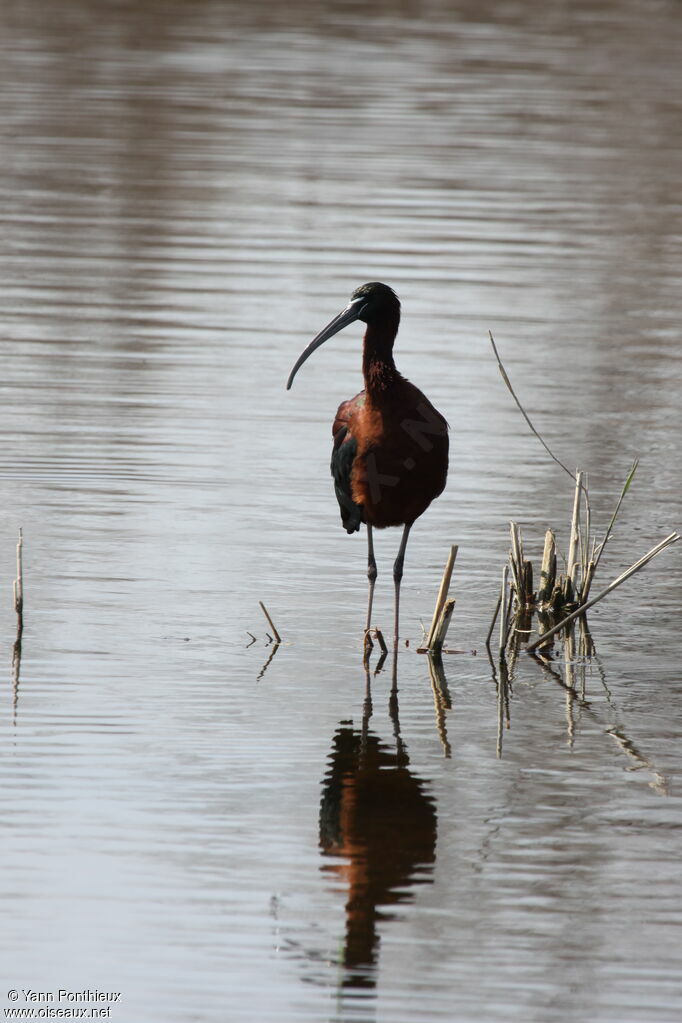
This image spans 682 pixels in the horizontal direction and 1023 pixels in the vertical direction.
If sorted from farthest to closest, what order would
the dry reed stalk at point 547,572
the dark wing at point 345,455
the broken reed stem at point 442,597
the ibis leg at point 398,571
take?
the dry reed stalk at point 547,572
the ibis leg at point 398,571
the dark wing at point 345,455
the broken reed stem at point 442,597

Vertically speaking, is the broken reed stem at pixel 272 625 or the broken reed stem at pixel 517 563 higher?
the broken reed stem at pixel 517 563

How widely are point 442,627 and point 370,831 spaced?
5.94 ft

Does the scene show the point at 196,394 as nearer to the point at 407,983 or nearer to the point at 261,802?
the point at 261,802

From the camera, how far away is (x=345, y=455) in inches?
314

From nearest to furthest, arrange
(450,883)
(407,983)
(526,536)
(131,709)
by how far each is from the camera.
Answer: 1. (407,983)
2. (450,883)
3. (131,709)
4. (526,536)

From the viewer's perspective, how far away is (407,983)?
210 inches

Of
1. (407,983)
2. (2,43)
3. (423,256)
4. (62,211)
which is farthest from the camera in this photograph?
(2,43)

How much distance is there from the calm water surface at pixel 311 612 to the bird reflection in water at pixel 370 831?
0.05 ft

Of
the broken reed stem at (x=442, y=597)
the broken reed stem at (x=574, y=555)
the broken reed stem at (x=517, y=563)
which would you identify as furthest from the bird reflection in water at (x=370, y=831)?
the broken reed stem at (x=574, y=555)

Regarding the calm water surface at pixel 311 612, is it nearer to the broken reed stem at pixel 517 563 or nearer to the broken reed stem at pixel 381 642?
the broken reed stem at pixel 381 642

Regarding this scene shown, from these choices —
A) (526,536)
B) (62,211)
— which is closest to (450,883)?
(526,536)

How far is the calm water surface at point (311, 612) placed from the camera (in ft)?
18.2

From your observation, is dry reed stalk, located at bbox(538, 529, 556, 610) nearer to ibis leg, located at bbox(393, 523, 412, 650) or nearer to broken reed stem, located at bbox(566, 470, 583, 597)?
broken reed stem, located at bbox(566, 470, 583, 597)

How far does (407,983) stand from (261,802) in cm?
128
